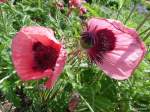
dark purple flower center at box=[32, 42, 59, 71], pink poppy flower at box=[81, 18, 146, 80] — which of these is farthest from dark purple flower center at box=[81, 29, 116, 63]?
dark purple flower center at box=[32, 42, 59, 71]

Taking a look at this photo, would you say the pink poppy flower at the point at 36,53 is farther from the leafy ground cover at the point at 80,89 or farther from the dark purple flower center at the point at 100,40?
the leafy ground cover at the point at 80,89

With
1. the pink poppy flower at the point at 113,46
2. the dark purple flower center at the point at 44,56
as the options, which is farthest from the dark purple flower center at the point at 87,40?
the dark purple flower center at the point at 44,56

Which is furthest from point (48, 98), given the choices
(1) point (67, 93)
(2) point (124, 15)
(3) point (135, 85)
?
(2) point (124, 15)

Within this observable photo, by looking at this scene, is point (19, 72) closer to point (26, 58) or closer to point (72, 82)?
point (26, 58)

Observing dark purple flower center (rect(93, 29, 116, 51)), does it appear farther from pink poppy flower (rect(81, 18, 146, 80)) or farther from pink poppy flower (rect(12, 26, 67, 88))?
pink poppy flower (rect(12, 26, 67, 88))

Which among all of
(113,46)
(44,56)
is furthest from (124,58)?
(44,56)

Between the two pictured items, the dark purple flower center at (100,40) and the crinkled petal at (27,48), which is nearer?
the crinkled petal at (27,48)

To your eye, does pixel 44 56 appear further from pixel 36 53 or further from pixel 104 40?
pixel 104 40
